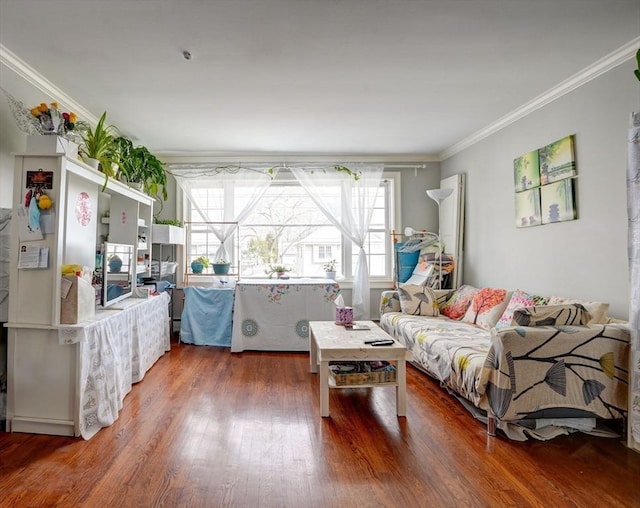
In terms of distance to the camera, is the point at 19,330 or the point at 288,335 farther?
the point at 288,335

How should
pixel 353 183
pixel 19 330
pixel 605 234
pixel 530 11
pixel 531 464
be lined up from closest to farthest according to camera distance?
pixel 531 464 → pixel 530 11 → pixel 19 330 → pixel 605 234 → pixel 353 183

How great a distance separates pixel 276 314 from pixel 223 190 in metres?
2.01

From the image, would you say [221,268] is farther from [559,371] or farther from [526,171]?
[559,371]

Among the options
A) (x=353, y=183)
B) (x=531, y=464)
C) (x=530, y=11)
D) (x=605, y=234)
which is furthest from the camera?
(x=353, y=183)

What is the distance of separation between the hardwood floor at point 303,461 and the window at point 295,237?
2.56 m

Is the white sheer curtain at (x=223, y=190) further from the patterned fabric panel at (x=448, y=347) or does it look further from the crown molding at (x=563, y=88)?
the crown molding at (x=563, y=88)

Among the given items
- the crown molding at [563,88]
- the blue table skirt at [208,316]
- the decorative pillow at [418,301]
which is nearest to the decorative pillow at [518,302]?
the decorative pillow at [418,301]

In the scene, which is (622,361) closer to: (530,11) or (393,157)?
(530,11)

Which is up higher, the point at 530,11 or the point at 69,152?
the point at 530,11

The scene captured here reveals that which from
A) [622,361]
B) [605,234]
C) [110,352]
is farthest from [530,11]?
[110,352]

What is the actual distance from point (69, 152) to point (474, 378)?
10.0 feet

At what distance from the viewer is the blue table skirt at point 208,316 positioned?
4.34 metres

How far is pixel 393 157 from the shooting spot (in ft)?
16.9

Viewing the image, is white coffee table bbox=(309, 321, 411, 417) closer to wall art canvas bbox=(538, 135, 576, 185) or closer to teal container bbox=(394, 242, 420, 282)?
wall art canvas bbox=(538, 135, 576, 185)
